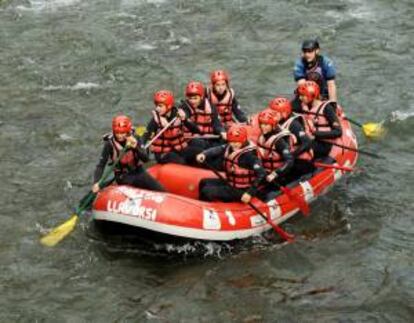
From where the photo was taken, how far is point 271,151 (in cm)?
921

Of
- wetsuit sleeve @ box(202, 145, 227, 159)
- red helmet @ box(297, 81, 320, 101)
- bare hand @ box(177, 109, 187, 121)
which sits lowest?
wetsuit sleeve @ box(202, 145, 227, 159)

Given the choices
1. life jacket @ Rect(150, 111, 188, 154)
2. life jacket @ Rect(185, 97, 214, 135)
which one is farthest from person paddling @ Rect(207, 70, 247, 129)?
life jacket @ Rect(150, 111, 188, 154)

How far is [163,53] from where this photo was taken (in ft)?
50.8

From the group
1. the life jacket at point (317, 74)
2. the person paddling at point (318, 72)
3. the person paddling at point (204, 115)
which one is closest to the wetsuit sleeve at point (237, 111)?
the person paddling at point (204, 115)

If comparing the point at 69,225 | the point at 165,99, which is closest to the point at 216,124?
the point at 165,99

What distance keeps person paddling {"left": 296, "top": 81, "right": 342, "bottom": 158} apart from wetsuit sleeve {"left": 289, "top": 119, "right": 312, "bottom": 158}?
46 centimetres

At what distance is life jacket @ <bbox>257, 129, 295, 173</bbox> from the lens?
9.16 meters

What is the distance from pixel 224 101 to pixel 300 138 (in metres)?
1.47

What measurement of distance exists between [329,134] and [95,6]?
1000 centimetres

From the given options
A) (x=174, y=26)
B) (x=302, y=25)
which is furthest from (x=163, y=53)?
(x=302, y=25)

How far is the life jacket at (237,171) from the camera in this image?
8797 millimetres

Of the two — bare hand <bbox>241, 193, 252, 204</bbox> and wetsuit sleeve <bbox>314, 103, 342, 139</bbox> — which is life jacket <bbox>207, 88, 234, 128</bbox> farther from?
bare hand <bbox>241, 193, 252, 204</bbox>

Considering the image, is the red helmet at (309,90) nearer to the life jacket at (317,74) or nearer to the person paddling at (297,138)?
the person paddling at (297,138)

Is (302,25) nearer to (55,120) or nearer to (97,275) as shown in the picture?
(55,120)
